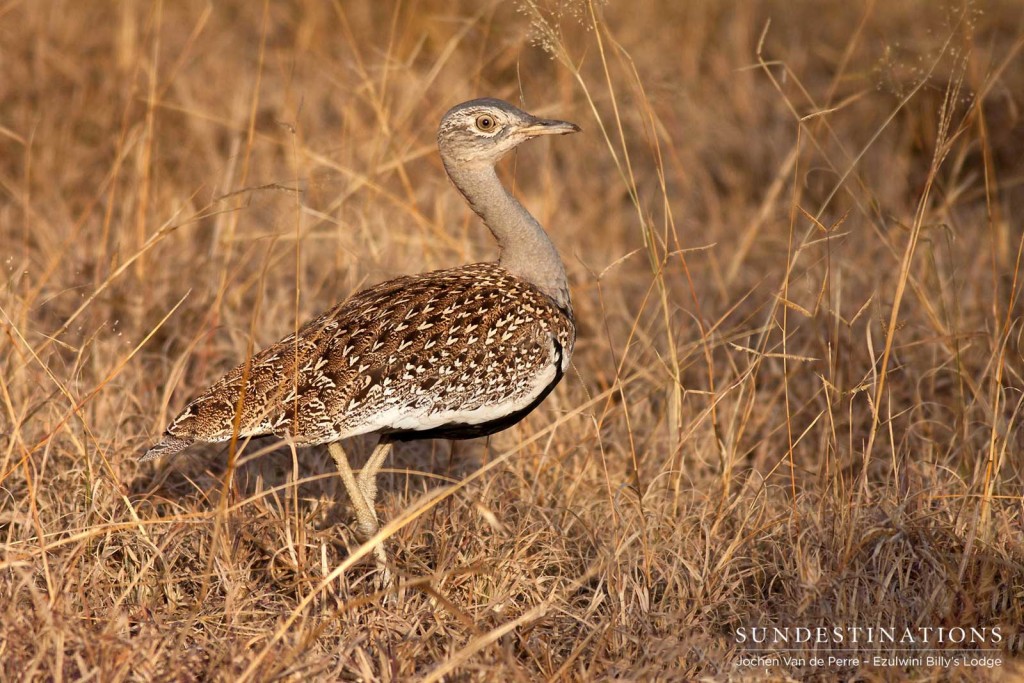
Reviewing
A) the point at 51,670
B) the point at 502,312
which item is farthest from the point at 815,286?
the point at 51,670

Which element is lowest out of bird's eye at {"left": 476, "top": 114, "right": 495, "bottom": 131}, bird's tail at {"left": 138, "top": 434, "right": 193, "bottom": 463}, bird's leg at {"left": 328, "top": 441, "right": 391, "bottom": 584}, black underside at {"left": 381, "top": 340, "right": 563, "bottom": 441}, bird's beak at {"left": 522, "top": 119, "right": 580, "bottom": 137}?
bird's leg at {"left": 328, "top": 441, "right": 391, "bottom": 584}

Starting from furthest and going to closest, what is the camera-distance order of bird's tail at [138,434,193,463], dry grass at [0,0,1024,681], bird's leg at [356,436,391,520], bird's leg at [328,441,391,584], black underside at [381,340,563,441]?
bird's leg at [356,436,391,520], bird's leg at [328,441,391,584], black underside at [381,340,563,441], bird's tail at [138,434,193,463], dry grass at [0,0,1024,681]

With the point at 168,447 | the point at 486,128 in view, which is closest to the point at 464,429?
the point at 168,447

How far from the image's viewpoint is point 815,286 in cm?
521

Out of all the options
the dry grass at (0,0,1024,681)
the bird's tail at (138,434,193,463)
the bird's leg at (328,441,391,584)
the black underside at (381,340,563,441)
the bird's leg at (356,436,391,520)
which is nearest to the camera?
the dry grass at (0,0,1024,681)

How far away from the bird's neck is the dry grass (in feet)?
0.94

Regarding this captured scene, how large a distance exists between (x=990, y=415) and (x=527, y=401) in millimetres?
1333

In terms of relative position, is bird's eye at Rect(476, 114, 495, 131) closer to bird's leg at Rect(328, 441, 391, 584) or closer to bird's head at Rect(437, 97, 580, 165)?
bird's head at Rect(437, 97, 580, 165)

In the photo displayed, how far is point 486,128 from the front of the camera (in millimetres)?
3746

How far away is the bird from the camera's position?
10.7 feet

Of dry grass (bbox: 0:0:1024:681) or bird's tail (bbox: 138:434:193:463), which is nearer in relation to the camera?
dry grass (bbox: 0:0:1024:681)

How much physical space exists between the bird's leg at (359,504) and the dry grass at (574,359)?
109 millimetres

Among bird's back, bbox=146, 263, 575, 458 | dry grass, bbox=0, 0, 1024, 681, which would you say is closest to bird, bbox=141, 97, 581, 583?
bird's back, bbox=146, 263, 575, 458

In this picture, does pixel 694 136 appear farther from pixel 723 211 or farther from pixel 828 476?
pixel 828 476
